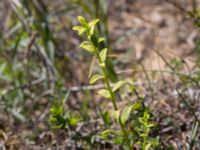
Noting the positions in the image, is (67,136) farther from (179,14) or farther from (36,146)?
(179,14)

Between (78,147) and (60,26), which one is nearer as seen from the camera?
(78,147)

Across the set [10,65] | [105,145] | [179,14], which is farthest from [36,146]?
[179,14]

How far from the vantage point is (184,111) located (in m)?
Answer: 1.90

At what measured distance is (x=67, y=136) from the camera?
6.12 ft

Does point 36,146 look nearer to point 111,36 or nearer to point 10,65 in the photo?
point 10,65

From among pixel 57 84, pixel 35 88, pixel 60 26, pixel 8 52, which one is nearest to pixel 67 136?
pixel 57 84

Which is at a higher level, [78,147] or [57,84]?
[57,84]

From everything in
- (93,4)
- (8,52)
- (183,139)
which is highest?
(93,4)

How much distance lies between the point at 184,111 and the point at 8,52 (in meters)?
1.24

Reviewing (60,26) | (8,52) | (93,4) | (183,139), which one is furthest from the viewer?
(60,26)

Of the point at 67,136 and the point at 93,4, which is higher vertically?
the point at 93,4

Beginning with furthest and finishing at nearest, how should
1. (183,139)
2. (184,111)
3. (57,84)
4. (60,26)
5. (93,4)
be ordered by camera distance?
1. (60,26)
2. (93,4)
3. (57,84)
4. (184,111)
5. (183,139)

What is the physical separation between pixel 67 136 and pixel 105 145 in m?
0.16

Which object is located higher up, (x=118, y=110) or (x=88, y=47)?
(x=88, y=47)
